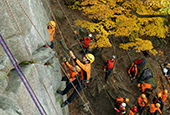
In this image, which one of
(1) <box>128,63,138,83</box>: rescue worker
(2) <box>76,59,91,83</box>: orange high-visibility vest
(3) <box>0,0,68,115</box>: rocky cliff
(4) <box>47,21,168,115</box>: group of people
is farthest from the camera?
(1) <box>128,63,138,83</box>: rescue worker

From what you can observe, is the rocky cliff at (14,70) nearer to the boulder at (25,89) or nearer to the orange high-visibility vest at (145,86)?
the boulder at (25,89)

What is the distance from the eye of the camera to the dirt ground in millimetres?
8812

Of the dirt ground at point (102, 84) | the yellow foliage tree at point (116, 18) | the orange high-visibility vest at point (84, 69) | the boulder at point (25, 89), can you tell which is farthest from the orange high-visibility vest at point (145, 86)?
the boulder at point (25, 89)

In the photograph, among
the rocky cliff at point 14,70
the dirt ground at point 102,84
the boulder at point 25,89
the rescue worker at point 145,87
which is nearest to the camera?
the rocky cliff at point 14,70

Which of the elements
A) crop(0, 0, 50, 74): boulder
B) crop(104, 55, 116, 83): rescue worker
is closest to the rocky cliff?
crop(0, 0, 50, 74): boulder

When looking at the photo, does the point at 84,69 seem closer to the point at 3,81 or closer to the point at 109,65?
the point at 3,81

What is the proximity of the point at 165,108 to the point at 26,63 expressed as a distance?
1197 centimetres

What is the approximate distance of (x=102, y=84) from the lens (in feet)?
30.8

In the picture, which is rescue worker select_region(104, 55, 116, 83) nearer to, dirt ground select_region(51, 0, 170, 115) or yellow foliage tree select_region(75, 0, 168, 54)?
dirt ground select_region(51, 0, 170, 115)

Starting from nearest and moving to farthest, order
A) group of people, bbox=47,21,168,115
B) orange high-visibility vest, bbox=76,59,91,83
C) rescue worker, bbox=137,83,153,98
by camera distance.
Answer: orange high-visibility vest, bbox=76,59,91,83
group of people, bbox=47,21,168,115
rescue worker, bbox=137,83,153,98

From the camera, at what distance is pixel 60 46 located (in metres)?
8.36

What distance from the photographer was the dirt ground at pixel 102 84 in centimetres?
881

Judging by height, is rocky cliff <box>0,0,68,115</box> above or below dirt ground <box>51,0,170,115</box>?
above

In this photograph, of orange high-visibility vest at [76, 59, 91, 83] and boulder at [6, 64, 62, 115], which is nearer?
boulder at [6, 64, 62, 115]
